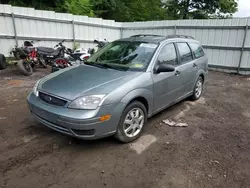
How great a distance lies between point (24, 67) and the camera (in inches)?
277

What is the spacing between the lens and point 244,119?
Result: 4199 millimetres

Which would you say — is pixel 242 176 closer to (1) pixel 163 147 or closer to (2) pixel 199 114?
(1) pixel 163 147

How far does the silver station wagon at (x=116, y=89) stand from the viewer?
8.41 ft

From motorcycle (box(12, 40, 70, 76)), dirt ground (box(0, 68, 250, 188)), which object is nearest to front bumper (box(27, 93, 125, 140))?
dirt ground (box(0, 68, 250, 188))

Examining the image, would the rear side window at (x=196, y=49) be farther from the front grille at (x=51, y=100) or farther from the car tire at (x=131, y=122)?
the front grille at (x=51, y=100)

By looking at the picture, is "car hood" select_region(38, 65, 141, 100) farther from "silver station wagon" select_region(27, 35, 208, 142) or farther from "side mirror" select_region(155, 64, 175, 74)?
"side mirror" select_region(155, 64, 175, 74)

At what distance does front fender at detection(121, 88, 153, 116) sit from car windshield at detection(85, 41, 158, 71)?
40 centimetres

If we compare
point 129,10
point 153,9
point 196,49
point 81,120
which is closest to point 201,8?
point 153,9

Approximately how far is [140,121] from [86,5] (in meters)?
11.6

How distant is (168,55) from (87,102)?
1.96 meters

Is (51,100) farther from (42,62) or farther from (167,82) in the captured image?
(42,62)

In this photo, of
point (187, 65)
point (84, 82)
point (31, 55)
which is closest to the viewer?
point (84, 82)

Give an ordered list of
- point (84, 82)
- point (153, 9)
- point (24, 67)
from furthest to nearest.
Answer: point (153, 9), point (24, 67), point (84, 82)

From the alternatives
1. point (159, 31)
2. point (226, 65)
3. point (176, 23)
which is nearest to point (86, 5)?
point (159, 31)
